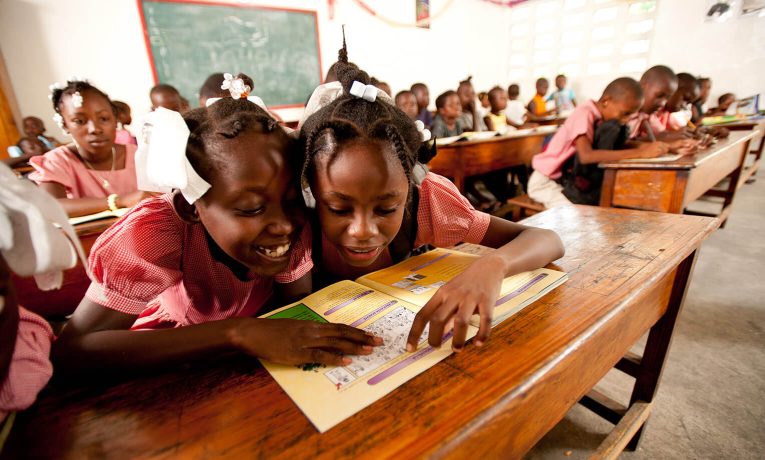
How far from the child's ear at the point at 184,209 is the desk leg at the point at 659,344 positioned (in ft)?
4.19

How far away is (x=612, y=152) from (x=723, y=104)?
5.81m

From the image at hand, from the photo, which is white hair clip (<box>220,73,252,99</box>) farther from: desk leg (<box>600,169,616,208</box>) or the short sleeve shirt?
the short sleeve shirt

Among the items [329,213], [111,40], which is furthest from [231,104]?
[111,40]

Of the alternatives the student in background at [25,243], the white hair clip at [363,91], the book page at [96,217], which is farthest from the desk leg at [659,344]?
the book page at [96,217]

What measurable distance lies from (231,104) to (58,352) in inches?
20.5

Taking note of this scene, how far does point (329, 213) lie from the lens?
2.61ft

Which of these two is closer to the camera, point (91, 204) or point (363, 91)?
point (363, 91)

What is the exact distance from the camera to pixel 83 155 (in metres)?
1.99

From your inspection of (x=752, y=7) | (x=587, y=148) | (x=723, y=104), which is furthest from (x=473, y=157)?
(x=752, y=7)

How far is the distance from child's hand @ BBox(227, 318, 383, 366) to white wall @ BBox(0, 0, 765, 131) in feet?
10.5

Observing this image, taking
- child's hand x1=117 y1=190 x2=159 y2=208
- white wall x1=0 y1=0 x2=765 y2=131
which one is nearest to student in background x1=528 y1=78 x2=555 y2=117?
white wall x1=0 y1=0 x2=765 y2=131

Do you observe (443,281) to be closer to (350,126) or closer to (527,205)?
(350,126)

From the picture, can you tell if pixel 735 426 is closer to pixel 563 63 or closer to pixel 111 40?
pixel 111 40

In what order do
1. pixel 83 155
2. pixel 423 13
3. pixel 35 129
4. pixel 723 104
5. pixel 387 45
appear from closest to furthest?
pixel 83 155, pixel 35 129, pixel 723 104, pixel 387 45, pixel 423 13
